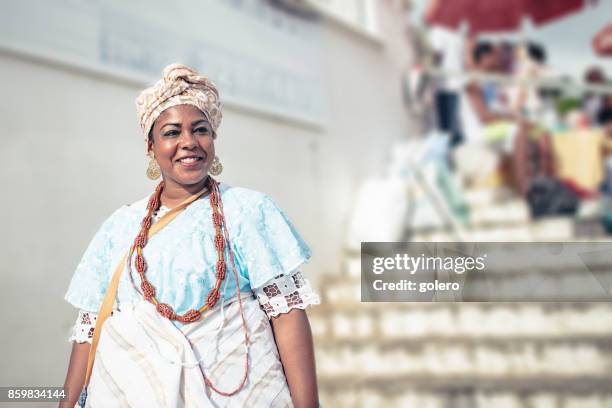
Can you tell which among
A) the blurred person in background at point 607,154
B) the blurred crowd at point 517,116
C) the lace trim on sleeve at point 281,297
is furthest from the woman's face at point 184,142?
the blurred person in background at point 607,154

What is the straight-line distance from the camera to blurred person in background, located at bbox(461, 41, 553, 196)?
21.1 feet

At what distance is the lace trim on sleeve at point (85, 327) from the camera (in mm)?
1886

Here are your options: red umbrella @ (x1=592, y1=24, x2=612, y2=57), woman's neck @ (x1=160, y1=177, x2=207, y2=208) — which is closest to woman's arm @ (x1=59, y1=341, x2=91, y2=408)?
Answer: woman's neck @ (x1=160, y1=177, x2=207, y2=208)

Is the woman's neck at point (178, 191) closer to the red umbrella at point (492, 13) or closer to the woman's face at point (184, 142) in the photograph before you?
the woman's face at point (184, 142)

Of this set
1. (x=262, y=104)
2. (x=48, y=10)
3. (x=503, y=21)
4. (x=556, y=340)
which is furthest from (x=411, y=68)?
(x=48, y=10)

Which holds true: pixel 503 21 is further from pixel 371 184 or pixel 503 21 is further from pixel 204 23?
pixel 204 23

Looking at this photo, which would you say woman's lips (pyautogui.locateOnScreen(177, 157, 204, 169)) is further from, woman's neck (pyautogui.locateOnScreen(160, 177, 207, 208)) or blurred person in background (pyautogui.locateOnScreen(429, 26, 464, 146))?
blurred person in background (pyautogui.locateOnScreen(429, 26, 464, 146))

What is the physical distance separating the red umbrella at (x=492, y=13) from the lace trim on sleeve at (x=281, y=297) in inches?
248

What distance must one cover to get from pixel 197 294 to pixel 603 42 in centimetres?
667

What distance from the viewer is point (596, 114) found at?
7512 mm

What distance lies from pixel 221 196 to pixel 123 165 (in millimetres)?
2214

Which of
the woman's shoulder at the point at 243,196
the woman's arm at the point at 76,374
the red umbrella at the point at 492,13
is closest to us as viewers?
the woman's shoulder at the point at 243,196

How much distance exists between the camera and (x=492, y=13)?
7.51m

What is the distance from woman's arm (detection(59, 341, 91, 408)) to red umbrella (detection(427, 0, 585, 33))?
639cm
